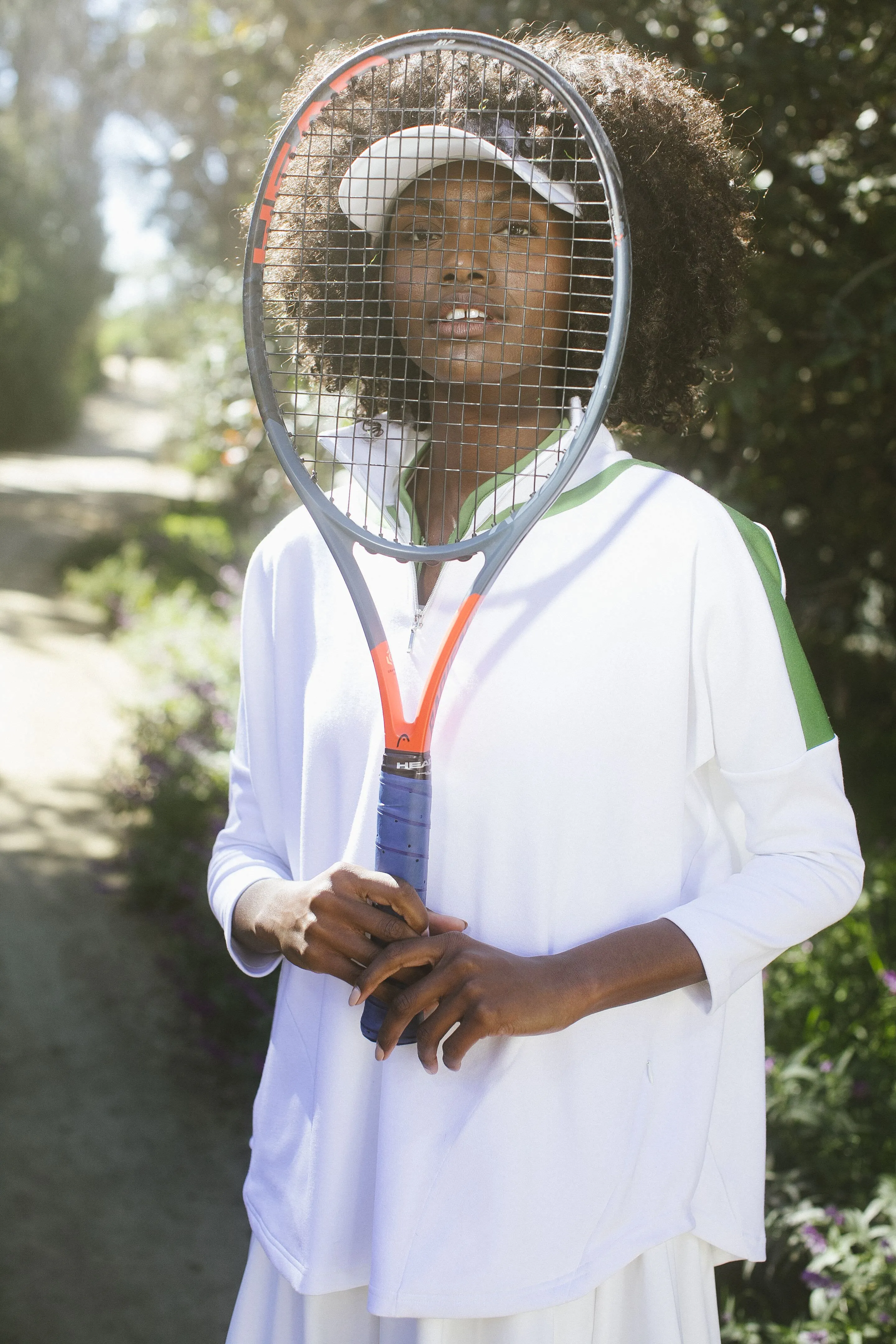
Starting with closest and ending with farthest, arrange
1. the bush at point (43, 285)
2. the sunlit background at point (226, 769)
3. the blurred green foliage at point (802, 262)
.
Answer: the sunlit background at point (226, 769)
the blurred green foliage at point (802, 262)
the bush at point (43, 285)

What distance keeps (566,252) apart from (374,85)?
371 mm

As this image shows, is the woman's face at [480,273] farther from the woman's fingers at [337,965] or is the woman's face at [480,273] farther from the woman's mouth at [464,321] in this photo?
the woman's fingers at [337,965]

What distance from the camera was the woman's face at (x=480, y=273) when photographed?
1401mm

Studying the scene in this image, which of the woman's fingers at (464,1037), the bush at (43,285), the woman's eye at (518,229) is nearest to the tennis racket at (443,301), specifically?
the woman's eye at (518,229)

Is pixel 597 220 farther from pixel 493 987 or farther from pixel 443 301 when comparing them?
pixel 493 987

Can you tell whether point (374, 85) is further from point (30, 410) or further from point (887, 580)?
point (30, 410)

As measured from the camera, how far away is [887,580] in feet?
14.6

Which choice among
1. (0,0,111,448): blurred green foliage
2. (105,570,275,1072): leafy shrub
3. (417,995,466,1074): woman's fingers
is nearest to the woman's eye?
(417,995,466,1074): woman's fingers

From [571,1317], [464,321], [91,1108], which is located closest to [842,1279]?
[571,1317]

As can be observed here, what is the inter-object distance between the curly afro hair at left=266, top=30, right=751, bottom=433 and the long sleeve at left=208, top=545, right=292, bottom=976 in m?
0.32

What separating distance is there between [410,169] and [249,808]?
2.72ft

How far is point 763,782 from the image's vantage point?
1.30m

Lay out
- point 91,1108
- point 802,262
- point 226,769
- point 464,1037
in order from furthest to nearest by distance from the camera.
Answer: point 226,769 < point 91,1108 < point 802,262 < point 464,1037

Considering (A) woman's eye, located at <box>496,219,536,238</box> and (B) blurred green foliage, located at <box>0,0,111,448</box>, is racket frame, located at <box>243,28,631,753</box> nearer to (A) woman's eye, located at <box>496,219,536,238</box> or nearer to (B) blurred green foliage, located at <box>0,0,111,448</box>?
(A) woman's eye, located at <box>496,219,536,238</box>
